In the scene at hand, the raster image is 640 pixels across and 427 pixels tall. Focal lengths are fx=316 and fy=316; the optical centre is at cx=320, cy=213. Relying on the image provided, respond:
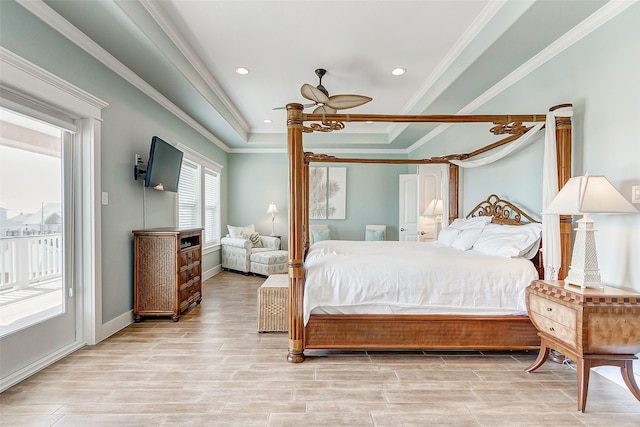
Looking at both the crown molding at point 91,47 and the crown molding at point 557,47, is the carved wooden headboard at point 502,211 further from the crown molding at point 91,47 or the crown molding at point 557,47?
the crown molding at point 91,47

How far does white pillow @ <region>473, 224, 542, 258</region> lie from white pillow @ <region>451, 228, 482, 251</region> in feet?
0.62

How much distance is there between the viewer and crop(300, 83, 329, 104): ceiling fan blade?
3086mm

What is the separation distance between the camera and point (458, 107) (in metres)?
4.30

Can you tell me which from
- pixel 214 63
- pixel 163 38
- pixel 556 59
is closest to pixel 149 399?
pixel 163 38

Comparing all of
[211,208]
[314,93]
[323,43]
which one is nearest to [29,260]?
[314,93]

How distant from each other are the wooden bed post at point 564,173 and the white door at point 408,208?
3.94 metres

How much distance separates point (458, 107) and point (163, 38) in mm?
3601

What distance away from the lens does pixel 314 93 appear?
316 centimetres

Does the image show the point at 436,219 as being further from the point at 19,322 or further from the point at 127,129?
the point at 19,322

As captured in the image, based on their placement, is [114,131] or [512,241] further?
[114,131]

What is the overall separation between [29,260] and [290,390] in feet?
6.87

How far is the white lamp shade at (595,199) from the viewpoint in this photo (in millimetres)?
1917

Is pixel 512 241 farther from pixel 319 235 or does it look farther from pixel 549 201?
pixel 319 235

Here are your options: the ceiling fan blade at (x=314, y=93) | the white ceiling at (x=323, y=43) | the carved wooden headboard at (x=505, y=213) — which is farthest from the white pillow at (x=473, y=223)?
the ceiling fan blade at (x=314, y=93)
